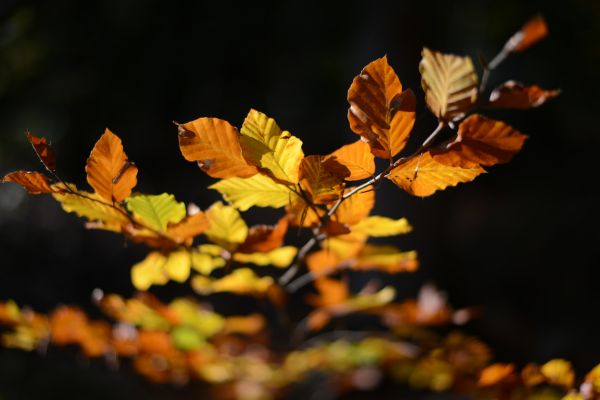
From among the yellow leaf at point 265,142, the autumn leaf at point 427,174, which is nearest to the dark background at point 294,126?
the yellow leaf at point 265,142

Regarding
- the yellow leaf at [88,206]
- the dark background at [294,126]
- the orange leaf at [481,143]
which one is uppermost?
the dark background at [294,126]

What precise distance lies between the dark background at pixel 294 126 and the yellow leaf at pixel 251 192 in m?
0.61

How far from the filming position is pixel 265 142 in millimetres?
418

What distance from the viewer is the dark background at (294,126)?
6.85 feet

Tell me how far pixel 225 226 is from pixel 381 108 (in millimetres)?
223

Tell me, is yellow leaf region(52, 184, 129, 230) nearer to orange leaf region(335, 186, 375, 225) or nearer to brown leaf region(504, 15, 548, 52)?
orange leaf region(335, 186, 375, 225)

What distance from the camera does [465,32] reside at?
489 centimetres

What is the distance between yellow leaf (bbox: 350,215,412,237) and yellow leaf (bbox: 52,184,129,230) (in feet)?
0.80

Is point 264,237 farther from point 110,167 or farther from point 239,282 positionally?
point 239,282

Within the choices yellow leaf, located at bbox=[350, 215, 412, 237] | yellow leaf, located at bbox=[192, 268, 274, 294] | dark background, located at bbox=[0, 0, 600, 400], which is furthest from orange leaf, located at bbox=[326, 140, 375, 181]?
dark background, located at bbox=[0, 0, 600, 400]

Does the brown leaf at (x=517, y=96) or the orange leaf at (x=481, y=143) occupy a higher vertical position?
the brown leaf at (x=517, y=96)

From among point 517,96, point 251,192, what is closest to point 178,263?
point 251,192

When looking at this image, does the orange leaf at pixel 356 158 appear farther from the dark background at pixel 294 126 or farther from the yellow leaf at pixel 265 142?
the dark background at pixel 294 126

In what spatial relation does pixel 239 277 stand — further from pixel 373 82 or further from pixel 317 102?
pixel 317 102
